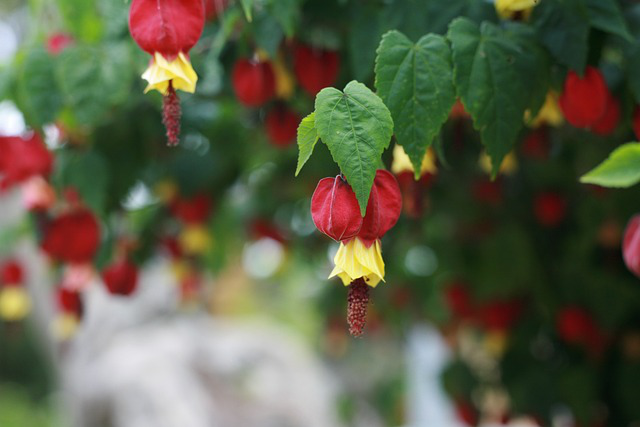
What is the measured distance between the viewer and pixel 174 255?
4.88 ft

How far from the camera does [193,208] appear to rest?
1299 millimetres

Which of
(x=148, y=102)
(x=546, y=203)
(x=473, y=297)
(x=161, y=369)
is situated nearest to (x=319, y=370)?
(x=161, y=369)

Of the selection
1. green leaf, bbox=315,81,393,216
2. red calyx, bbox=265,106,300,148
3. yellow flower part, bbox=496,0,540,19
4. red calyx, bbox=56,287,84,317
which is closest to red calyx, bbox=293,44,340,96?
red calyx, bbox=265,106,300,148

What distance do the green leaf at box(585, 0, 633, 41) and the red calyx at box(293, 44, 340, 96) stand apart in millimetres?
301

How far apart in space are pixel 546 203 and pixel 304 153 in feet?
2.88

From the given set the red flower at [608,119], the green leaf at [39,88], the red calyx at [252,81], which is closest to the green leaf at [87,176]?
the green leaf at [39,88]

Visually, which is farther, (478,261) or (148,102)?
(478,261)

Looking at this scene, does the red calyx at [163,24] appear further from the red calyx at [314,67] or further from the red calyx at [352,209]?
the red calyx at [314,67]

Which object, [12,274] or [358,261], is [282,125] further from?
[12,274]

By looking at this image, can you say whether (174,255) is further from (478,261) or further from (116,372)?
(116,372)

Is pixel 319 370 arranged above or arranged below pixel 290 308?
above

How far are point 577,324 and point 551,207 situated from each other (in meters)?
0.20

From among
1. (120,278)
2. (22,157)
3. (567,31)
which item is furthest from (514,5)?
(120,278)

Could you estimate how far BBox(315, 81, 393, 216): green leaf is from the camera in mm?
499
